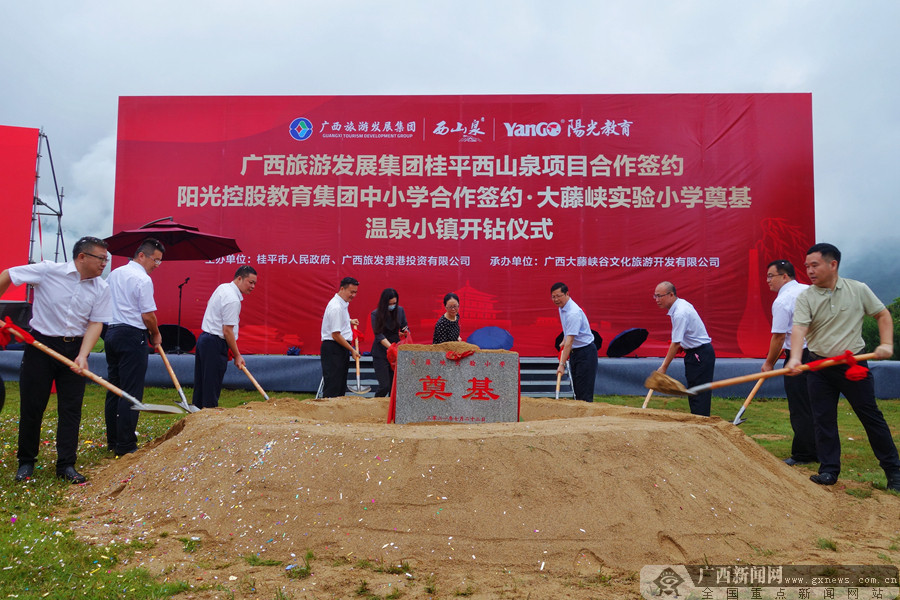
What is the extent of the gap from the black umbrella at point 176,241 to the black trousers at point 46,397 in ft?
10.3

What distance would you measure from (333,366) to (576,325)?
2.44m

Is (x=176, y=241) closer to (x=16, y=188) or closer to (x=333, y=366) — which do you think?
(x=333, y=366)

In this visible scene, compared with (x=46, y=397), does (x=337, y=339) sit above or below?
above

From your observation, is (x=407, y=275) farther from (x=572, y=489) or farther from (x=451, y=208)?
(x=572, y=489)

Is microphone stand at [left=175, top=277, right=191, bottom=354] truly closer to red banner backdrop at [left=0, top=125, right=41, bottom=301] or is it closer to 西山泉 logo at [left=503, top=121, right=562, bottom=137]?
red banner backdrop at [left=0, top=125, right=41, bottom=301]

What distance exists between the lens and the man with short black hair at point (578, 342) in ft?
18.9

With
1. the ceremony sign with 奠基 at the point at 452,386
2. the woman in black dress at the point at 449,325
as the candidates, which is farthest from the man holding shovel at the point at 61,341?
the woman in black dress at the point at 449,325

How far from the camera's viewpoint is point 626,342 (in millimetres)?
8844

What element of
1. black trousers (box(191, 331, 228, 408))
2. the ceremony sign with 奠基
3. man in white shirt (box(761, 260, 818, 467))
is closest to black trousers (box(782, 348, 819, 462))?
man in white shirt (box(761, 260, 818, 467))

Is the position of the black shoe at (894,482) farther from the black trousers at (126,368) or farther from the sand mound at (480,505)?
the black trousers at (126,368)

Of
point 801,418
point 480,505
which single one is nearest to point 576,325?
point 801,418

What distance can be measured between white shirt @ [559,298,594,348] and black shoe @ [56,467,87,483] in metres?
4.05

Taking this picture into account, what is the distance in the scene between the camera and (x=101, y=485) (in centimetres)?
361

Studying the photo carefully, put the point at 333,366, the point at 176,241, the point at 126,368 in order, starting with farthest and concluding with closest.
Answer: the point at 176,241 < the point at 333,366 < the point at 126,368
